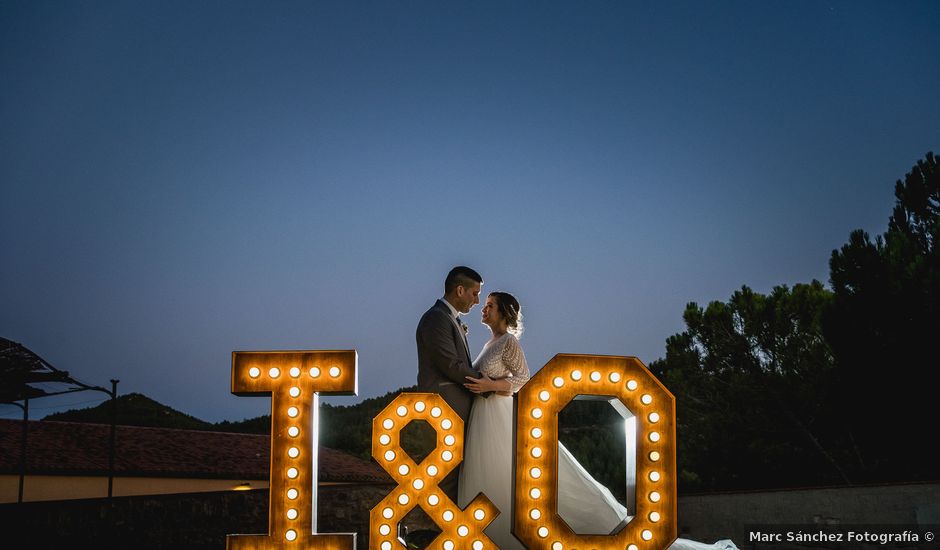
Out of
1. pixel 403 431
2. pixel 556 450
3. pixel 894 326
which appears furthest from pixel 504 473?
pixel 403 431

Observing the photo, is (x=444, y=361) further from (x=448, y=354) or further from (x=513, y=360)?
(x=513, y=360)

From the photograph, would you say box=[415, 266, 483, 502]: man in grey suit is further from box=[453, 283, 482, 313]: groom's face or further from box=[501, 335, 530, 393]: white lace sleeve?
box=[501, 335, 530, 393]: white lace sleeve

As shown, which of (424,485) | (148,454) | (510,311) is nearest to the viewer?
(424,485)

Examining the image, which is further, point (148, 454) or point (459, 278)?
point (148, 454)

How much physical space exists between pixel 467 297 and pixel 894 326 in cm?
1290

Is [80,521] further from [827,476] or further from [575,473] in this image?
[827,476]

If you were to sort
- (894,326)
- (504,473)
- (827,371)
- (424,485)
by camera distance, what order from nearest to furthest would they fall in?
1. (424,485)
2. (504,473)
3. (894,326)
4. (827,371)

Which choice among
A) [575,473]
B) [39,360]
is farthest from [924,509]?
[39,360]

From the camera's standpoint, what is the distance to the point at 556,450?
18.4 ft

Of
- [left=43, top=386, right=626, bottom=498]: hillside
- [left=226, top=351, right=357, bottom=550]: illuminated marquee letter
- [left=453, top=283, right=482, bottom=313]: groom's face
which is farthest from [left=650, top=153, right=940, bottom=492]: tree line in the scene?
[left=226, top=351, right=357, bottom=550]: illuminated marquee letter

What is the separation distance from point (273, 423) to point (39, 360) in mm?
10615

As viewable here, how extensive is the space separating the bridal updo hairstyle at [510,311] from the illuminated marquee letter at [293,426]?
2338mm

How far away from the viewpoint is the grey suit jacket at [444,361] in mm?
7012

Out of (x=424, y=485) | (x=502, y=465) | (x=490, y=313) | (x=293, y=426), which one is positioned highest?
(x=490, y=313)
